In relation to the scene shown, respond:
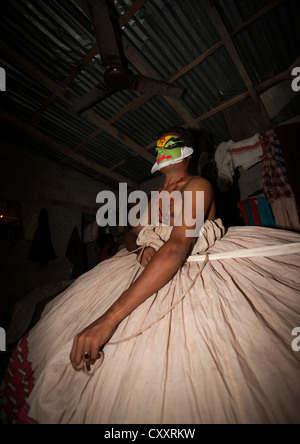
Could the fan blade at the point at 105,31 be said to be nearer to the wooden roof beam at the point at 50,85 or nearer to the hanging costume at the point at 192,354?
the wooden roof beam at the point at 50,85

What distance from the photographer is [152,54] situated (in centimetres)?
305

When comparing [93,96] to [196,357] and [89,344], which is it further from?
[196,357]

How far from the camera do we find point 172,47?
115 inches

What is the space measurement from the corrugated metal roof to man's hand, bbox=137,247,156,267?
3334mm

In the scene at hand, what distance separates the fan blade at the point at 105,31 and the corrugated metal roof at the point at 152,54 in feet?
1.51

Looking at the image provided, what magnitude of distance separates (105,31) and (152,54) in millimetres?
1006

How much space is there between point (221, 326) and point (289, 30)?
4.23 metres

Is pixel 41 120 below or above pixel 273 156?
above

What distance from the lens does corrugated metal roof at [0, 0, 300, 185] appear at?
2.56 m

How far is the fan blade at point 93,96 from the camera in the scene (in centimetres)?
299

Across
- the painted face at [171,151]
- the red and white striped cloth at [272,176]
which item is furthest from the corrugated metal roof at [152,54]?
the painted face at [171,151]

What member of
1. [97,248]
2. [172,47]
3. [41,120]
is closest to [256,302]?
[172,47]
